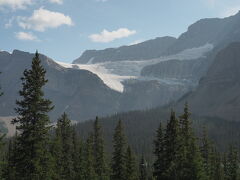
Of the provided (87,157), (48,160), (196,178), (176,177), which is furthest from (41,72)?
(87,157)

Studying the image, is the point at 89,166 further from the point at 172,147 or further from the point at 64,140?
the point at 172,147

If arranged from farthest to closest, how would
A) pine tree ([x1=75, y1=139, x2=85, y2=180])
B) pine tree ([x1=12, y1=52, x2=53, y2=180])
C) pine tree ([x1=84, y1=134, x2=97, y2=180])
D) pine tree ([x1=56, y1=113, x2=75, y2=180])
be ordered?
pine tree ([x1=75, y1=139, x2=85, y2=180]) < pine tree ([x1=84, y1=134, x2=97, y2=180]) < pine tree ([x1=56, y1=113, x2=75, y2=180]) < pine tree ([x1=12, y1=52, x2=53, y2=180])

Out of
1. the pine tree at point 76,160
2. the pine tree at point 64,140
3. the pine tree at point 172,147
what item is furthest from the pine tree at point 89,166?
the pine tree at point 172,147

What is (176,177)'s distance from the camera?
139 ft

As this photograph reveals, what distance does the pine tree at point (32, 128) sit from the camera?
105ft

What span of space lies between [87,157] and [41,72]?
99.6ft

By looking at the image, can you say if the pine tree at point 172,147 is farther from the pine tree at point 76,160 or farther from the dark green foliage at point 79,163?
the pine tree at point 76,160

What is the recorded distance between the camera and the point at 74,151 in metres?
66.8

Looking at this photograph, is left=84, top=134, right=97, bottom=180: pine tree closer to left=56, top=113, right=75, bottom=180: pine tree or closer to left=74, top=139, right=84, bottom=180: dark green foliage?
left=74, top=139, right=84, bottom=180: dark green foliage

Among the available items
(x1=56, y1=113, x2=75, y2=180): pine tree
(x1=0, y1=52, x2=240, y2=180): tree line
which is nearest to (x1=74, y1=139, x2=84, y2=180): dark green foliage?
(x1=0, y1=52, x2=240, y2=180): tree line

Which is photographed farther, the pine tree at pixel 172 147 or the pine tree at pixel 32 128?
the pine tree at pixel 172 147

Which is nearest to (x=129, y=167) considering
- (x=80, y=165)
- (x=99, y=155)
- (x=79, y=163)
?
(x=99, y=155)

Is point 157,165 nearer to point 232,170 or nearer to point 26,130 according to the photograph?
point 26,130

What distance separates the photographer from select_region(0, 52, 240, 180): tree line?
32250 mm
